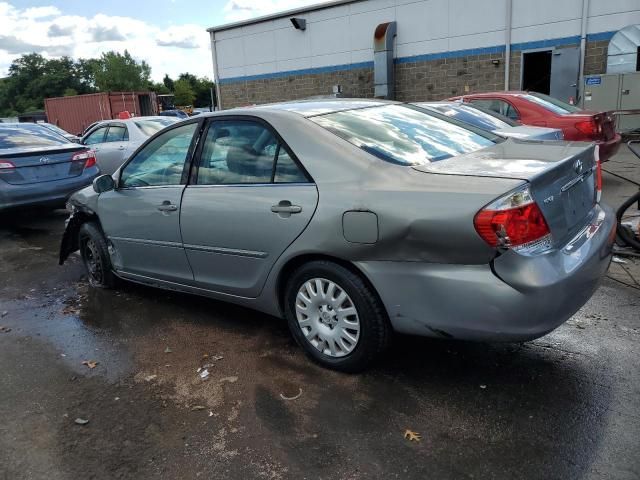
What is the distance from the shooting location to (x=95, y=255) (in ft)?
16.6

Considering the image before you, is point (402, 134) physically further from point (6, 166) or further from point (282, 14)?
point (282, 14)

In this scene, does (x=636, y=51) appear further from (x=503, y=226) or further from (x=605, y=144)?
(x=503, y=226)

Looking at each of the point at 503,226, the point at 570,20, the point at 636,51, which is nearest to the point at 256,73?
the point at 570,20

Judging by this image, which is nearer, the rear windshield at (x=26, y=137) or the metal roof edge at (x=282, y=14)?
the rear windshield at (x=26, y=137)

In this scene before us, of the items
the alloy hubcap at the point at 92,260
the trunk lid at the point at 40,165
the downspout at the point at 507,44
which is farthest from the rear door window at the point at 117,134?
the downspout at the point at 507,44

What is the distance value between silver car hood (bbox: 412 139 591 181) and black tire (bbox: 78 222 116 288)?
3171 millimetres

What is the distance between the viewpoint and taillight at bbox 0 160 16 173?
7395 millimetres

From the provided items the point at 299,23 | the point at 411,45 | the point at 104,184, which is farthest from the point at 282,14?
the point at 104,184

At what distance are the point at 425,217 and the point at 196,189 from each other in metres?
1.78

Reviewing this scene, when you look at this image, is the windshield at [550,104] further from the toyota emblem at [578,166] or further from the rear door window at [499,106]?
the toyota emblem at [578,166]

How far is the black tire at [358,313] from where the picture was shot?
301 centimetres

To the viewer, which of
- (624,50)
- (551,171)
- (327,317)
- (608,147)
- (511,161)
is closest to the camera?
(551,171)

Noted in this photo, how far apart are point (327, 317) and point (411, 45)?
58.7 feet

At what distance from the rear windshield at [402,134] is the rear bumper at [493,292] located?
0.70 meters
